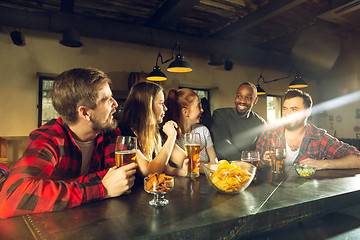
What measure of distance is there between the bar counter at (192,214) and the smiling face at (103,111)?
40cm

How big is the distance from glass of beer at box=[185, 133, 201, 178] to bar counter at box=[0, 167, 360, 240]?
0.50ft

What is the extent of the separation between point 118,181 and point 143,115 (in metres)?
0.79

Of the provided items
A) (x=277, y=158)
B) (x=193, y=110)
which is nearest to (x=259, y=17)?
(x=193, y=110)

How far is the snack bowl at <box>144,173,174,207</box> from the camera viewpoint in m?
1.01

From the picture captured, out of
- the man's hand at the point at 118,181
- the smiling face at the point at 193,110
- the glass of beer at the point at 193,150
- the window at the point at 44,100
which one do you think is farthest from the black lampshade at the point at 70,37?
the man's hand at the point at 118,181

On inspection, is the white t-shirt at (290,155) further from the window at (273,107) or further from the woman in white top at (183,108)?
the window at (273,107)

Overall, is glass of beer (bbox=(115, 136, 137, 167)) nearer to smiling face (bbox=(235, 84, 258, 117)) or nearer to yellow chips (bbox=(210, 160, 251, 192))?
yellow chips (bbox=(210, 160, 251, 192))

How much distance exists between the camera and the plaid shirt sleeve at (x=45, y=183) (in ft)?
3.02

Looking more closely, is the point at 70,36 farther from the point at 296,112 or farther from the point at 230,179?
the point at 230,179

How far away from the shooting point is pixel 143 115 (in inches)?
71.6

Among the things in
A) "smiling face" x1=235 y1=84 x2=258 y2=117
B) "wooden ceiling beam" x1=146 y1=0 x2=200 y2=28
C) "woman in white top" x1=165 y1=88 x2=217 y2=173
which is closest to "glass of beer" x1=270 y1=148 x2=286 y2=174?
"woman in white top" x1=165 y1=88 x2=217 y2=173

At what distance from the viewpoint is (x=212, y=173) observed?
47.1 inches

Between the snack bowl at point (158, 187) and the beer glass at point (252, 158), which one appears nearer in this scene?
the snack bowl at point (158, 187)

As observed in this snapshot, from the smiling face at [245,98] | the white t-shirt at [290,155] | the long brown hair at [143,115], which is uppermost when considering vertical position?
the smiling face at [245,98]
